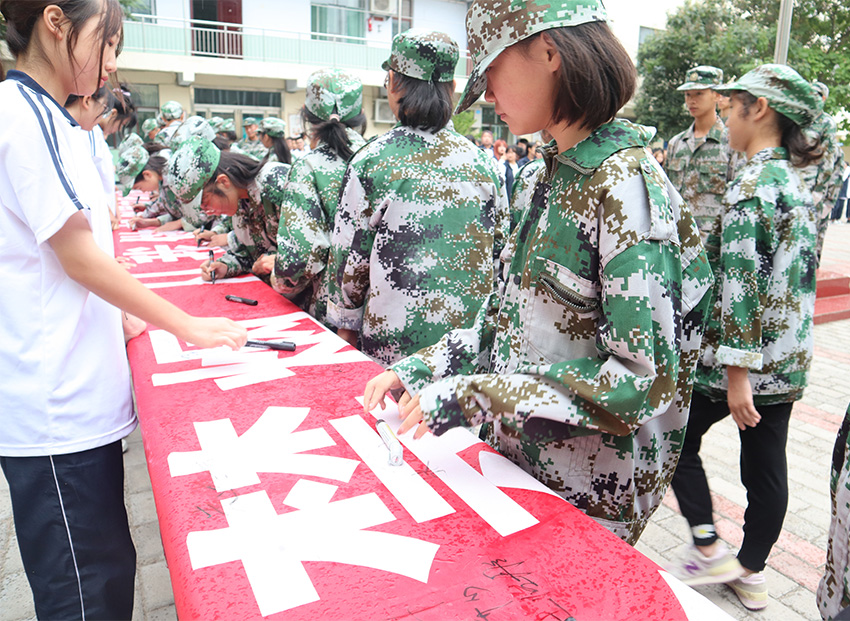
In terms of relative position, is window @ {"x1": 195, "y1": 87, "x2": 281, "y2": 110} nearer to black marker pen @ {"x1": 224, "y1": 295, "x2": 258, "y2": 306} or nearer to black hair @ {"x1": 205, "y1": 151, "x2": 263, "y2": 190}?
black hair @ {"x1": 205, "y1": 151, "x2": 263, "y2": 190}

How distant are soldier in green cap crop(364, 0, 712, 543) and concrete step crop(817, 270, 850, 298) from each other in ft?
18.7

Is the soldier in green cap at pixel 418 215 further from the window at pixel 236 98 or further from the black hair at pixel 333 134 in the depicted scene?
the window at pixel 236 98

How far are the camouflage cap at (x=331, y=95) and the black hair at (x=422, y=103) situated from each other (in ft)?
1.74

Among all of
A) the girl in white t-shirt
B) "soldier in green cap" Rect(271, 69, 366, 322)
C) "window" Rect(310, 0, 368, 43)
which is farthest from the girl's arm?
"window" Rect(310, 0, 368, 43)

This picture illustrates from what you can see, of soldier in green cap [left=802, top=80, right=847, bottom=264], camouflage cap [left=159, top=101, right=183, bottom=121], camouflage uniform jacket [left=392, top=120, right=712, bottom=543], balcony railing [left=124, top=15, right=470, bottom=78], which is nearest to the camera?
camouflage uniform jacket [left=392, top=120, right=712, bottom=543]

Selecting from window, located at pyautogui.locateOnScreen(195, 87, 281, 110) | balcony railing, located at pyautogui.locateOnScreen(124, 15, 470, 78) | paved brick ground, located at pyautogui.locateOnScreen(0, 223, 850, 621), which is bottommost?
paved brick ground, located at pyautogui.locateOnScreen(0, 223, 850, 621)

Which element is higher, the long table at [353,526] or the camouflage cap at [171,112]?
the camouflage cap at [171,112]

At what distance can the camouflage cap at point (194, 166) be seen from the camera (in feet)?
8.48

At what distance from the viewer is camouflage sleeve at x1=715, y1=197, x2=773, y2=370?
1799 millimetres

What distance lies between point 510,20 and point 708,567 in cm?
183

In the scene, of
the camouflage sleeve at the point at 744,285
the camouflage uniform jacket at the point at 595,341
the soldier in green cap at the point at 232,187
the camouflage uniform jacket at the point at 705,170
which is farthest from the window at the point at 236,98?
the camouflage uniform jacket at the point at 595,341

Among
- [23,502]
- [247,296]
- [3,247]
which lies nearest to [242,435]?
[23,502]

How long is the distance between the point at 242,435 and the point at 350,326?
996 millimetres

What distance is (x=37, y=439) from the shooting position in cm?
120
